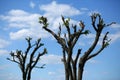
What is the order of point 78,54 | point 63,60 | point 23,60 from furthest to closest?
point 23,60 → point 63,60 → point 78,54

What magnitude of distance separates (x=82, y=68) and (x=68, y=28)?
10.9 feet

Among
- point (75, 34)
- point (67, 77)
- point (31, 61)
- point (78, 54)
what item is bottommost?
point (67, 77)

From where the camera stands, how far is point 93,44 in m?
20.6

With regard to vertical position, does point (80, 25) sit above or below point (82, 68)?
above

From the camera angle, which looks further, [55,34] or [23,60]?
[23,60]

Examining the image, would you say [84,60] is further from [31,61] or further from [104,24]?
[31,61]

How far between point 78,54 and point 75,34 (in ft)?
5.21

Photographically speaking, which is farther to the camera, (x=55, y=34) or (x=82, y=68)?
(x=55, y=34)

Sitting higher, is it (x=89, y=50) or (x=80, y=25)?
(x=80, y=25)

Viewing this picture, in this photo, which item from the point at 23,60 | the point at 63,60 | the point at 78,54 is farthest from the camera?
the point at 23,60

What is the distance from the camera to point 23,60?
35062 millimetres

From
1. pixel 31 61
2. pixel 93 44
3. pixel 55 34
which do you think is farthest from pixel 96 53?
pixel 31 61

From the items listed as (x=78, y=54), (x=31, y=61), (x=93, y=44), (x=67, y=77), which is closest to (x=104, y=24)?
(x=93, y=44)

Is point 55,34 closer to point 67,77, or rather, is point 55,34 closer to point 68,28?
point 68,28
